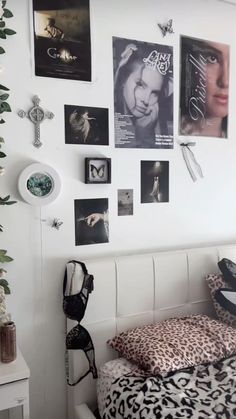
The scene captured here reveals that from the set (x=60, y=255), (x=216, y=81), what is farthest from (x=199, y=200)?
(x=60, y=255)

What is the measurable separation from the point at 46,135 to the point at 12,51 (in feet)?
1.38

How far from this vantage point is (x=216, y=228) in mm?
2352

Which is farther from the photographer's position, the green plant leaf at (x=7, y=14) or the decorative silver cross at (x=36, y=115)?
the decorative silver cross at (x=36, y=115)

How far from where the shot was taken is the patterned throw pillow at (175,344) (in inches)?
62.5

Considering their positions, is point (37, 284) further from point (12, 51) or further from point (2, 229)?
point (12, 51)

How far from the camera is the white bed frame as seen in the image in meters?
1.83

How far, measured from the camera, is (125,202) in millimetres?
2031

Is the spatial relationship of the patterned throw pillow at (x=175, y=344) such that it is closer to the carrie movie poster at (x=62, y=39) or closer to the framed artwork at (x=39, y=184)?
the framed artwork at (x=39, y=184)

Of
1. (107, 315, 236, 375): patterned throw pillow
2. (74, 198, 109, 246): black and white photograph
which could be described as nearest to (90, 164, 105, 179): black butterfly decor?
(74, 198, 109, 246): black and white photograph

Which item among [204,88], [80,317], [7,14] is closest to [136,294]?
[80,317]

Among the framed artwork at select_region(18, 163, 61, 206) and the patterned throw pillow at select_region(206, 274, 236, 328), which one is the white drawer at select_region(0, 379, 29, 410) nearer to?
the framed artwork at select_region(18, 163, 61, 206)

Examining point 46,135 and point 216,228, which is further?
point 216,228

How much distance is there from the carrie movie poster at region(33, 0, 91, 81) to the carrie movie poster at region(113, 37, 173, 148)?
0.18 metres

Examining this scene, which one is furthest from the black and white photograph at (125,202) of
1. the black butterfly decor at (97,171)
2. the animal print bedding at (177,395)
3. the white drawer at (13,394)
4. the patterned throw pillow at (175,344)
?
the white drawer at (13,394)
